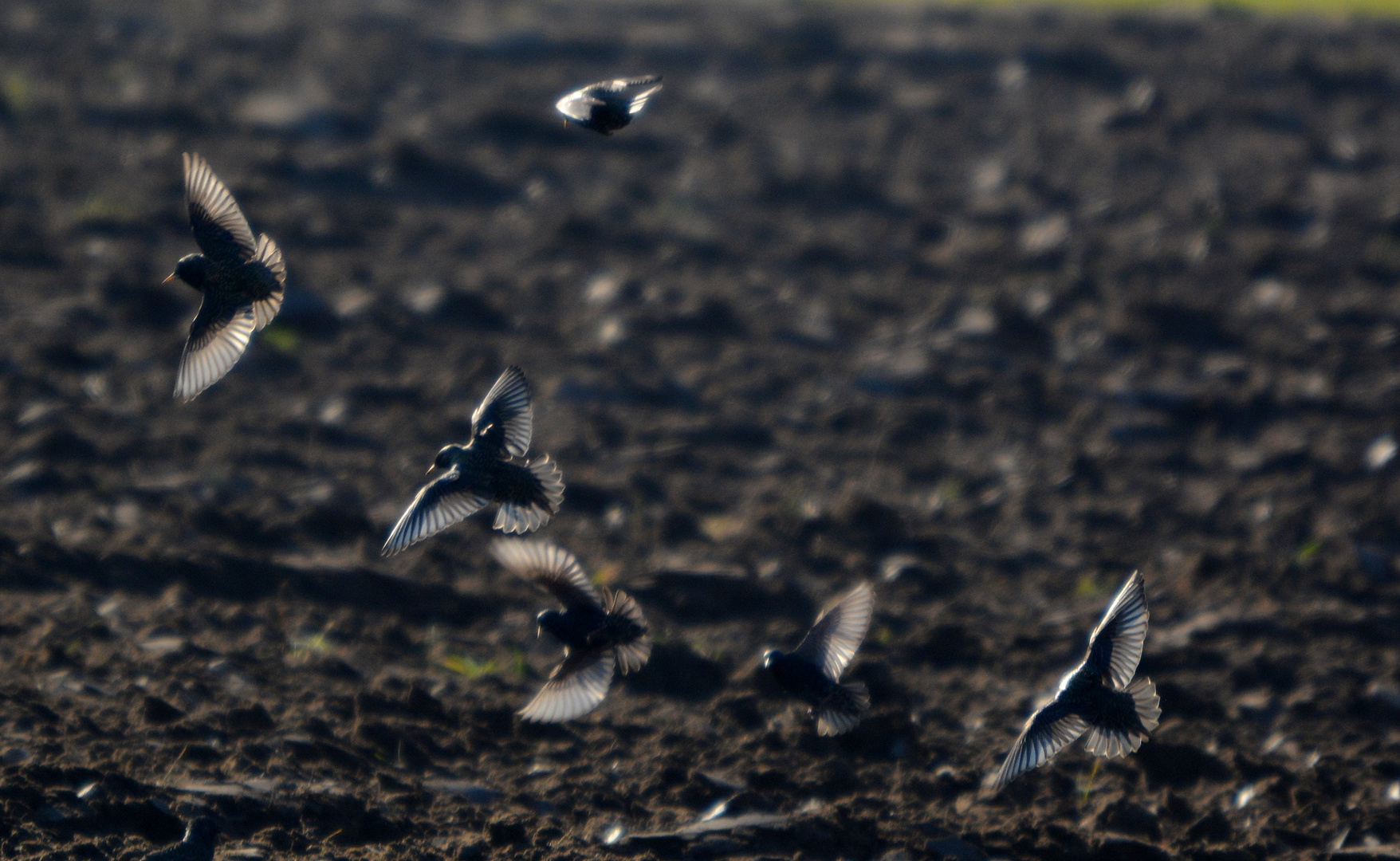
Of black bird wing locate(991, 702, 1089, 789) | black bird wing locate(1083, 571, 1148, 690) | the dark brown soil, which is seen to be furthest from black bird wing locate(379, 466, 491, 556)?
black bird wing locate(1083, 571, 1148, 690)

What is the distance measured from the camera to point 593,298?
6.90m

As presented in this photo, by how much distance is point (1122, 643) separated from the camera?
3324 mm

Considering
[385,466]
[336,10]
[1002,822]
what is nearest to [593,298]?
[385,466]

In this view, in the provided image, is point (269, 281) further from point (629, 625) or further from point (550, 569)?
point (629, 625)

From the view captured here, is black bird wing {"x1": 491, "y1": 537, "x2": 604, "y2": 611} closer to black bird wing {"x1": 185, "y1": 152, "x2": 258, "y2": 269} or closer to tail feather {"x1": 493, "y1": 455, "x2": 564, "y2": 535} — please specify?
tail feather {"x1": 493, "y1": 455, "x2": 564, "y2": 535}

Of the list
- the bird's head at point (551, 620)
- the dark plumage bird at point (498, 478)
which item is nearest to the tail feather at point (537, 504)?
the dark plumage bird at point (498, 478)

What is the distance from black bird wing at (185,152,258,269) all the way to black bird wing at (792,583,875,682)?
5.69 feet

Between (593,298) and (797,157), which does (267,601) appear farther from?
(797,157)

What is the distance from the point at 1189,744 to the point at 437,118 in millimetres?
6279

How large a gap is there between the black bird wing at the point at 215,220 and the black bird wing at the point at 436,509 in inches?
31.1

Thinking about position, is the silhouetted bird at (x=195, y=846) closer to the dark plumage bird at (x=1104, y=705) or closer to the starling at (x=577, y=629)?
the starling at (x=577, y=629)

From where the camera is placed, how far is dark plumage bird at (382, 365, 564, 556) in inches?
131

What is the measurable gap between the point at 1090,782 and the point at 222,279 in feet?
8.68

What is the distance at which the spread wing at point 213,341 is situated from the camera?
344 cm
